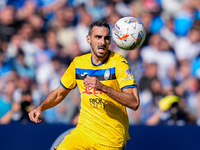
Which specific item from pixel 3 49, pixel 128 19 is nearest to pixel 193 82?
pixel 128 19

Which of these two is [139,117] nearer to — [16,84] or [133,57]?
[133,57]

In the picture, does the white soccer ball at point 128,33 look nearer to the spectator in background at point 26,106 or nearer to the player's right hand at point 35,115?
the player's right hand at point 35,115

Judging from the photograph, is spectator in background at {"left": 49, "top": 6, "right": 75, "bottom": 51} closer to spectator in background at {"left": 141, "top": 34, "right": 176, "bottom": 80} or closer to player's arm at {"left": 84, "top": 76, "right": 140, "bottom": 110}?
spectator in background at {"left": 141, "top": 34, "right": 176, "bottom": 80}

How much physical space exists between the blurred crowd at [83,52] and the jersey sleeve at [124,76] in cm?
330

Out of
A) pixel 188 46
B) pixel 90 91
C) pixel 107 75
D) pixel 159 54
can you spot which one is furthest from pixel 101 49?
pixel 188 46

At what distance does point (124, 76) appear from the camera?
3.85 metres

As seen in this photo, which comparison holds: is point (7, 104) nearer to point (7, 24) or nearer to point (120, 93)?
point (7, 24)

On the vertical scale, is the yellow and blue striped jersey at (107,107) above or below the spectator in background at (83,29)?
below

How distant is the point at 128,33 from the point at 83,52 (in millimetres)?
3550

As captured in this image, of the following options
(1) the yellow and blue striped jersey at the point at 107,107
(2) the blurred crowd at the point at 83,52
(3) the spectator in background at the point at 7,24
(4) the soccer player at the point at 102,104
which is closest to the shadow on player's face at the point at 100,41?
(4) the soccer player at the point at 102,104

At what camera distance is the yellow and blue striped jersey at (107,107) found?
154 inches

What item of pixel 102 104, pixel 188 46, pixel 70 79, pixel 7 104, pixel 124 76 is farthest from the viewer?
pixel 188 46

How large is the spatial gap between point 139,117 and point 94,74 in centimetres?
333

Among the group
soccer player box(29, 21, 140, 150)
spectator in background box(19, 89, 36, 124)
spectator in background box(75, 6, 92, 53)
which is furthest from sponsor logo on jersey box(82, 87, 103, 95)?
spectator in background box(75, 6, 92, 53)
